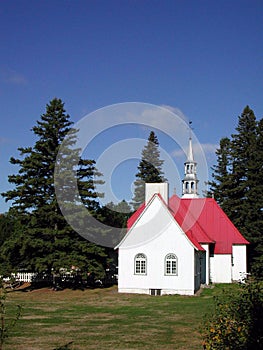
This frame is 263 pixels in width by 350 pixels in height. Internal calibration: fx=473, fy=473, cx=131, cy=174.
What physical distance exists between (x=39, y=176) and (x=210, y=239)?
13284mm

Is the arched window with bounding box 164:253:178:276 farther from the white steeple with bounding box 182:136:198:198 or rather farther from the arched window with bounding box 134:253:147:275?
the white steeple with bounding box 182:136:198:198

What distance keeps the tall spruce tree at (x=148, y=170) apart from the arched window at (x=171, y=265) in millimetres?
27409

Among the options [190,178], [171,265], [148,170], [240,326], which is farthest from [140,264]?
[148,170]

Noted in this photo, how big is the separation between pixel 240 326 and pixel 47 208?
23.4 m

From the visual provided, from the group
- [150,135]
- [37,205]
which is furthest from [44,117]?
[150,135]

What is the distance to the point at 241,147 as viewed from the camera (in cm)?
5169

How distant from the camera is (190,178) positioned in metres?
40.9

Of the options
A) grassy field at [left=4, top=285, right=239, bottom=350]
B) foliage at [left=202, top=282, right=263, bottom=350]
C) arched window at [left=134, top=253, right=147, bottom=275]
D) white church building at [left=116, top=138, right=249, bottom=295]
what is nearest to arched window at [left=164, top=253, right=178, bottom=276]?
white church building at [left=116, top=138, right=249, bottom=295]

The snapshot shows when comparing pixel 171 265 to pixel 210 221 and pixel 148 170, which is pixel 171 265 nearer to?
pixel 210 221

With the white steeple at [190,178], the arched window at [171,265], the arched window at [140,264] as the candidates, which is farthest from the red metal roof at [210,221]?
the arched window at [171,265]

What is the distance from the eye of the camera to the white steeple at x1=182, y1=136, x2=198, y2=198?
132ft

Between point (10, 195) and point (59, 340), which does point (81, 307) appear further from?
point (10, 195)

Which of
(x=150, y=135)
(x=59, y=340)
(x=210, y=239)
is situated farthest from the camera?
(x=150, y=135)

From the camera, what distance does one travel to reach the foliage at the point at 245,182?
148 feet
